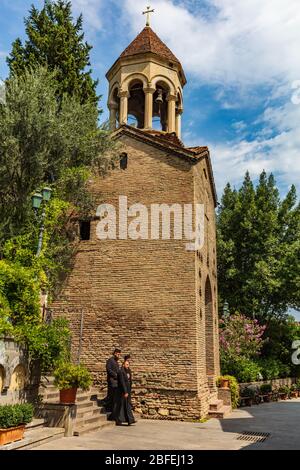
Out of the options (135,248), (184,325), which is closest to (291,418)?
(184,325)

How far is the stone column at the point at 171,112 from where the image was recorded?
17.0m

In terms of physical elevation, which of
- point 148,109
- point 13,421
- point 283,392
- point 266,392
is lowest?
point 283,392

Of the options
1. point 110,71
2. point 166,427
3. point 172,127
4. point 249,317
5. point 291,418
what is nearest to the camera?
point 166,427

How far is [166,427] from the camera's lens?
10758 millimetres

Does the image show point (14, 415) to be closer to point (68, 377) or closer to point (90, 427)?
point (68, 377)

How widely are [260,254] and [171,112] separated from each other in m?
11.6

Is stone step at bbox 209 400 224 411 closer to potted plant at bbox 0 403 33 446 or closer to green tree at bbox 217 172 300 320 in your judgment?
potted plant at bbox 0 403 33 446

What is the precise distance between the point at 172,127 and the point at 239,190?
13.1 meters

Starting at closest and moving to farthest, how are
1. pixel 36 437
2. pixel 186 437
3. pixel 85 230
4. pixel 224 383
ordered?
pixel 36 437, pixel 186 437, pixel 85 230, pixel 224 383

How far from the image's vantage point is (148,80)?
1688 cm

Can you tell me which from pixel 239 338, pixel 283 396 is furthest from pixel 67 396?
pixel 283 396

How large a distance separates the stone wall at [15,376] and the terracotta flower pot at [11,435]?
0.87m

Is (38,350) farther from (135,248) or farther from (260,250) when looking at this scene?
(260,250)

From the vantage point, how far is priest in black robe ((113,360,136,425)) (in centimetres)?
1111
